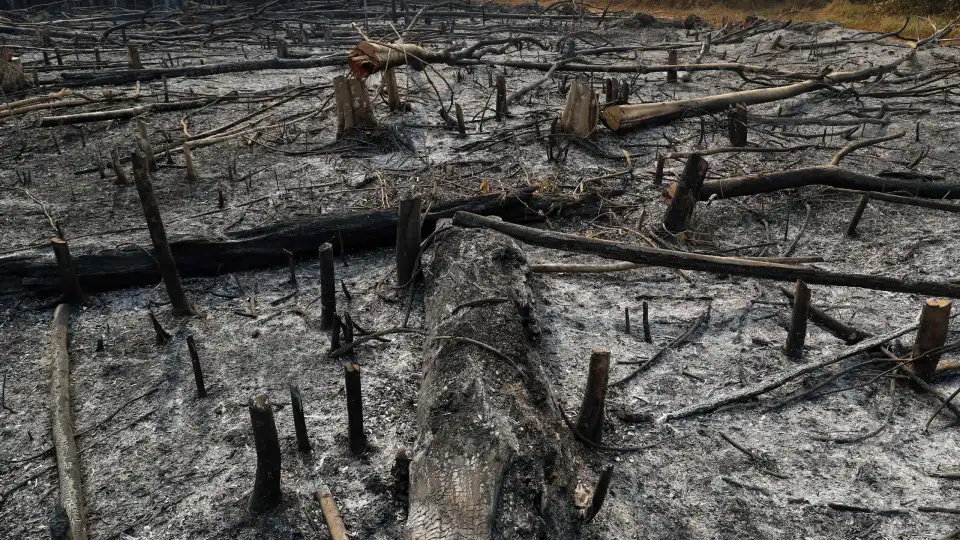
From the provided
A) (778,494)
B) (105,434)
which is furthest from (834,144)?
(105,434)

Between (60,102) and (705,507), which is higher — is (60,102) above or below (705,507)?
above

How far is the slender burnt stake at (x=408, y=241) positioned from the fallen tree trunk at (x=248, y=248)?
2.20 ft

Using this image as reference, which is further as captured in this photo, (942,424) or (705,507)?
(942,424)

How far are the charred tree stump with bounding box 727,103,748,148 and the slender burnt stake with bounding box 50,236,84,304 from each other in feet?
25.6

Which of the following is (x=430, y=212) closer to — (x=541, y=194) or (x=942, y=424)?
(x=541, y=194)

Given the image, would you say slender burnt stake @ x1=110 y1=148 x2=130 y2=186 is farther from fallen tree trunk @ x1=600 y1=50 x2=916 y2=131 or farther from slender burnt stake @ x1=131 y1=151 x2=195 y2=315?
fallen tree trunk @ x1=600 y1=50 x2=916 y2=131

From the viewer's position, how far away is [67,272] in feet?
18.0

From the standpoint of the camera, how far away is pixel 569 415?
14.4ft

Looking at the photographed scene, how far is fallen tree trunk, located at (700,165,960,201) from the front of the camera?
6922mm

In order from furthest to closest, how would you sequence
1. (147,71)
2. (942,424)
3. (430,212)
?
(147,71) → (430,212) → (942,424)

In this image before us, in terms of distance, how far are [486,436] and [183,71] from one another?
12.0m

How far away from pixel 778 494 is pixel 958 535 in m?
0.86

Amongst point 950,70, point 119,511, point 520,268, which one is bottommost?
point 119,511

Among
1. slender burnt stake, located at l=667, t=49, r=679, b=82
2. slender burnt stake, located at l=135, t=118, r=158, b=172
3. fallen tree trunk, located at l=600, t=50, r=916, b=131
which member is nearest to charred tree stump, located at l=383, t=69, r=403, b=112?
fallen tree trunk, located at l=600, t=50, r=916, b=131
